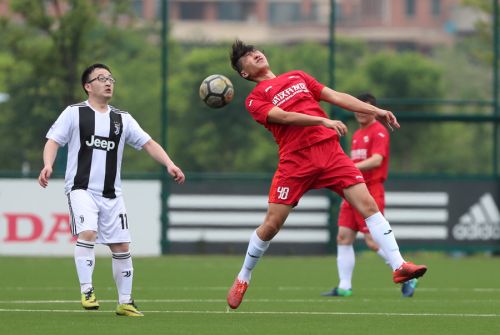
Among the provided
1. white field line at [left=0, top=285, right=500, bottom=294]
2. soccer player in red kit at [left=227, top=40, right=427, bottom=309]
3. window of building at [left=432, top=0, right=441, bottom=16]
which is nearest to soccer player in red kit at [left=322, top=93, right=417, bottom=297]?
white field line at [left=0, top=285, right=500, bottom=294]

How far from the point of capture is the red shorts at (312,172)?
37.9 feet

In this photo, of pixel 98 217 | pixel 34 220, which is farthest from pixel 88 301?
pixel 34 220

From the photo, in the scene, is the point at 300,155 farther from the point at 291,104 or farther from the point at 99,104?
the point at 99,104

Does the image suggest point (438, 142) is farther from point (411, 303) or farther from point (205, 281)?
point (411, 303)

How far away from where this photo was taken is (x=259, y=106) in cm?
1148

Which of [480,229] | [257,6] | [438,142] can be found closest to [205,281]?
[480,229]

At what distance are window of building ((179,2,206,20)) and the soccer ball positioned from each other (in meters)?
93.6

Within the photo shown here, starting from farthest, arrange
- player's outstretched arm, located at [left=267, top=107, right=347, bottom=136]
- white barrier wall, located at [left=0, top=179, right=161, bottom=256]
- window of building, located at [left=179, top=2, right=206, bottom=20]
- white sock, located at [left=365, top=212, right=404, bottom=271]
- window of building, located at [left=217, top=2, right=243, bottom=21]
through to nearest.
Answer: window of building, located at [left=179, top=2, right=206, bottom=20] < window of building, located at [left=217, top=2, right=243, bottom=21] < white barrier wall, located at [left=0, top=179, right=161, bottom=256] < white sock, located at [left=365, top=212, right=404, bottom=271] < player's outstretched arm, located at [left=267, top=107, right=347, bottom=136]

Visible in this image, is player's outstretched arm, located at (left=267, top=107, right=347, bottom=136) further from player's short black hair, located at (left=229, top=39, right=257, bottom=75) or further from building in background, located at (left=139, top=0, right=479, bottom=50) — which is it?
building in background, located at (left=139, top=0, right=479, bottom=50)

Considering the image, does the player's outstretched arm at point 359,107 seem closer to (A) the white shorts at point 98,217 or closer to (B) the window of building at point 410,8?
(A) the white shorts at point 98,217

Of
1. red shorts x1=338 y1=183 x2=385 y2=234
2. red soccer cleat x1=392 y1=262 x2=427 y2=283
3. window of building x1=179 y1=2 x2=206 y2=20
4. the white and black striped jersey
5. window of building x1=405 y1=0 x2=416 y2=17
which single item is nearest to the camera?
red soccer cleat x1=392 y1=262 x2=427 y2=283

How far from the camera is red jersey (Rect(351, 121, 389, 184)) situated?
14500mm

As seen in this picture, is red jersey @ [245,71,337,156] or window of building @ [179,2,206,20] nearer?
red jersey @ [245,71,337,156]

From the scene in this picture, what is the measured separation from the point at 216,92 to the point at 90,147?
1359 millimetres
